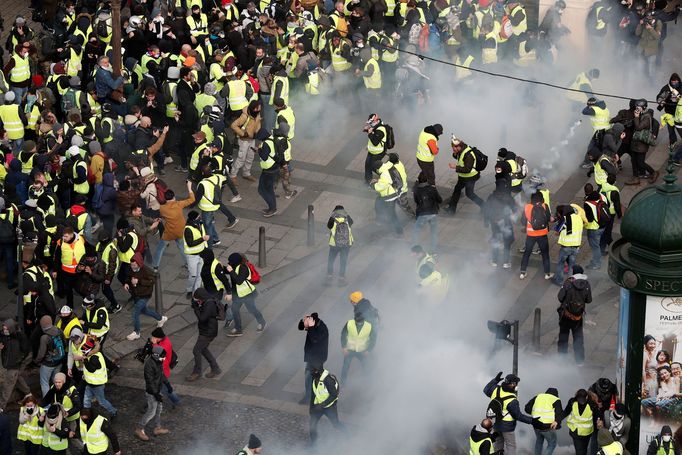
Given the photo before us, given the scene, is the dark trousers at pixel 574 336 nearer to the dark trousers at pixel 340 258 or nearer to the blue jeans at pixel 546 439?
the blue jeans at pixel 546 439

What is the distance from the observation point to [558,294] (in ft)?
78.5

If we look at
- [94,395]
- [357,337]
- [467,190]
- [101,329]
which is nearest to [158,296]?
[101,329]

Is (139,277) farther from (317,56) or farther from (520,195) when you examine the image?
(317,56)

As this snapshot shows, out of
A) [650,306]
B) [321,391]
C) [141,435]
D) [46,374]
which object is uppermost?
[650,306]

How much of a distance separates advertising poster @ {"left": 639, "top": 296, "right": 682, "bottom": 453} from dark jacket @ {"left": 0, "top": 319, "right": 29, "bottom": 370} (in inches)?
367

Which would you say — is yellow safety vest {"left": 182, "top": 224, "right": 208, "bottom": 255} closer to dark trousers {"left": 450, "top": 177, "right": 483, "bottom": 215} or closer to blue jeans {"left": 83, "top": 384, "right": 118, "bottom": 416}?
blue jeans {"left": 83, "top": 384, "right": 118, "bottom": 416}

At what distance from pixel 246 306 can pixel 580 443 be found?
620 centimetres

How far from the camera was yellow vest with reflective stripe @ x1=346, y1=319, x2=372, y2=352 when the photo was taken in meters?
23.3

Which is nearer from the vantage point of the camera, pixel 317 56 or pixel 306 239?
pixel 306 239

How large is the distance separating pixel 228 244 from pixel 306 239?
1356mm

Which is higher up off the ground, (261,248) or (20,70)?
(20,70)

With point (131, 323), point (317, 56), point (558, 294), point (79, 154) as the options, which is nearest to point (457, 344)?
point (558, 294)

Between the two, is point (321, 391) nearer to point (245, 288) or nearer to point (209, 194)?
point (245, 288)

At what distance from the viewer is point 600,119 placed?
94.9 ft
